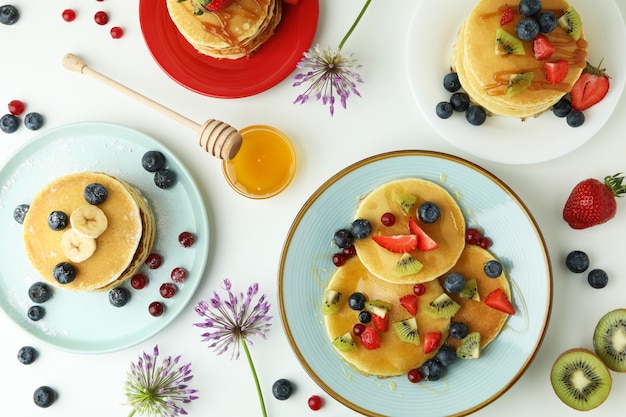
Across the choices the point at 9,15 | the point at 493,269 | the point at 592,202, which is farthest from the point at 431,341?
the point at 9,15

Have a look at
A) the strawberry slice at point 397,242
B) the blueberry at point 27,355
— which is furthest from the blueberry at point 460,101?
the blueberry at point 27,355

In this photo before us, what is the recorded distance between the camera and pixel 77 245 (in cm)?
206

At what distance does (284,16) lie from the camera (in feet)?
7.18

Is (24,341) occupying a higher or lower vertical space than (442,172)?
lower

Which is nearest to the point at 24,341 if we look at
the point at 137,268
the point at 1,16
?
the point at 137,268

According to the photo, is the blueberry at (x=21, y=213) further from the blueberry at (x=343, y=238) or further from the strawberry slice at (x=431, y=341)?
the strawberry slice at (x=431, y=341)

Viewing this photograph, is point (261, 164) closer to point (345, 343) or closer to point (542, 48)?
point (345, 343)

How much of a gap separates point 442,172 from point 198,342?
3.51 feet

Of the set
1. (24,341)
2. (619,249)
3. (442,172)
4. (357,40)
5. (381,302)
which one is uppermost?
(357,40)

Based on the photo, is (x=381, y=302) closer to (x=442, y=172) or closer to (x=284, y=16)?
(x=442, y=172)

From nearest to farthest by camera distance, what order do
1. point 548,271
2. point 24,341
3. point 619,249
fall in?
point 548,271 < point 619,249 < point 24,341

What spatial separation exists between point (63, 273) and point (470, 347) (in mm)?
1382

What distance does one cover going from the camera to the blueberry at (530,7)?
6.12ft

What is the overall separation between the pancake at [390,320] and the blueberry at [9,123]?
1.32 m
